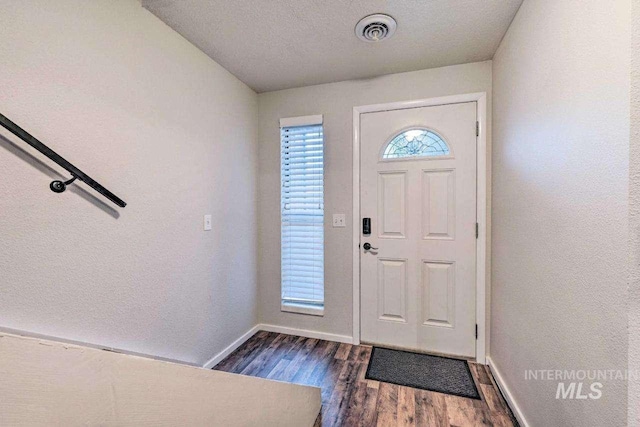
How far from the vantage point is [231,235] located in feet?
7.54

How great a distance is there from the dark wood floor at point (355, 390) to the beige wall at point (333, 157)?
0.29 m

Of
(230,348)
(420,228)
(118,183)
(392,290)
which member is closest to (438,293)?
(392,290)

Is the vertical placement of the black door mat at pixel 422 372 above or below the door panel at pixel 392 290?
below

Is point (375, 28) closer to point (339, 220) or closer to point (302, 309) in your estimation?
point (339, 220)

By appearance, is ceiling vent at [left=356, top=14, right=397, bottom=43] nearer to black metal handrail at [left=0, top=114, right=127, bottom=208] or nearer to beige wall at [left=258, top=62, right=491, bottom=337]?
beige wall at [left=258, top=62, right=491, bottom=337]

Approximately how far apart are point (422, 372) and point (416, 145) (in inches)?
69.2

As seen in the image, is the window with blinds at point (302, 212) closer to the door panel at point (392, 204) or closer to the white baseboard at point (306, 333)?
the white baseboard at point (306, 333)

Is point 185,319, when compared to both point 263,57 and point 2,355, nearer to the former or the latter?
point 2,355

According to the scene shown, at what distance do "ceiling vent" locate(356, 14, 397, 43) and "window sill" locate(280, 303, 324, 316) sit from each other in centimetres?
219

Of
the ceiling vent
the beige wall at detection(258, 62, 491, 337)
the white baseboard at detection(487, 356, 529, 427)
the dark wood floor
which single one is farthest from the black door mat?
the ceiling vent

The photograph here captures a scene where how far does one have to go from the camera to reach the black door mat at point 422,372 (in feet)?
6.03

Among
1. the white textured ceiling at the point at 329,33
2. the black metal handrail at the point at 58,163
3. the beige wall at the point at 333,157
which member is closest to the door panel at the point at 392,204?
the beige wall at the point at 333,157

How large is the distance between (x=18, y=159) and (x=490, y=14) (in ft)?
7.99

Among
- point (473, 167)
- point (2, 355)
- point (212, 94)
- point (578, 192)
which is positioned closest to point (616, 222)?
point (578, 192)
